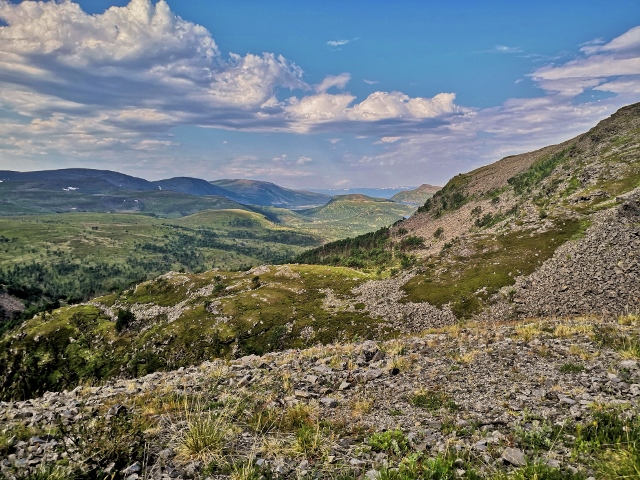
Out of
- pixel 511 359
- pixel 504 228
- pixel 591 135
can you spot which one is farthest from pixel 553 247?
pixel 591 135

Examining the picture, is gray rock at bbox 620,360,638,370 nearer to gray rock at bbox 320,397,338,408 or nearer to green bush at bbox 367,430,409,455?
green bush at bbox 367,430,409,455

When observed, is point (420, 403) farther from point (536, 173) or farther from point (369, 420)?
point (536, 173)

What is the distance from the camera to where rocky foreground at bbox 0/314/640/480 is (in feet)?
28.7

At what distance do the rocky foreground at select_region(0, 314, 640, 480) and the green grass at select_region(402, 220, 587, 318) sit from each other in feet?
141

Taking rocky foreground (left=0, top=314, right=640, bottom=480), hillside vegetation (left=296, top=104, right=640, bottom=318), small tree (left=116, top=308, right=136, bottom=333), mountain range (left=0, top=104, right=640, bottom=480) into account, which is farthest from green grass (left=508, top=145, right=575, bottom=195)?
small tree (left=116, top=308, right=136, bottom=333)

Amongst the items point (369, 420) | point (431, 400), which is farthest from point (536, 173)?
point (369, 420)

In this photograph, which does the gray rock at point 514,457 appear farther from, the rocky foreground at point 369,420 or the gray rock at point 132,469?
the gray rock at point 132,469

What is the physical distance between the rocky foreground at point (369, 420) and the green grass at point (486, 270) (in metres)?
42.9

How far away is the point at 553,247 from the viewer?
60906 millimetres

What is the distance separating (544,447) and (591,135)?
156m

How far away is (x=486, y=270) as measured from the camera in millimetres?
66688

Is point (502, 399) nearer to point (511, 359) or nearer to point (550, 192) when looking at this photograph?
point (511, 359)

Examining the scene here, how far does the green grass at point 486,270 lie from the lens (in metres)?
59.7

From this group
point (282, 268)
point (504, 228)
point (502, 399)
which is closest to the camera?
point (502, 399)
